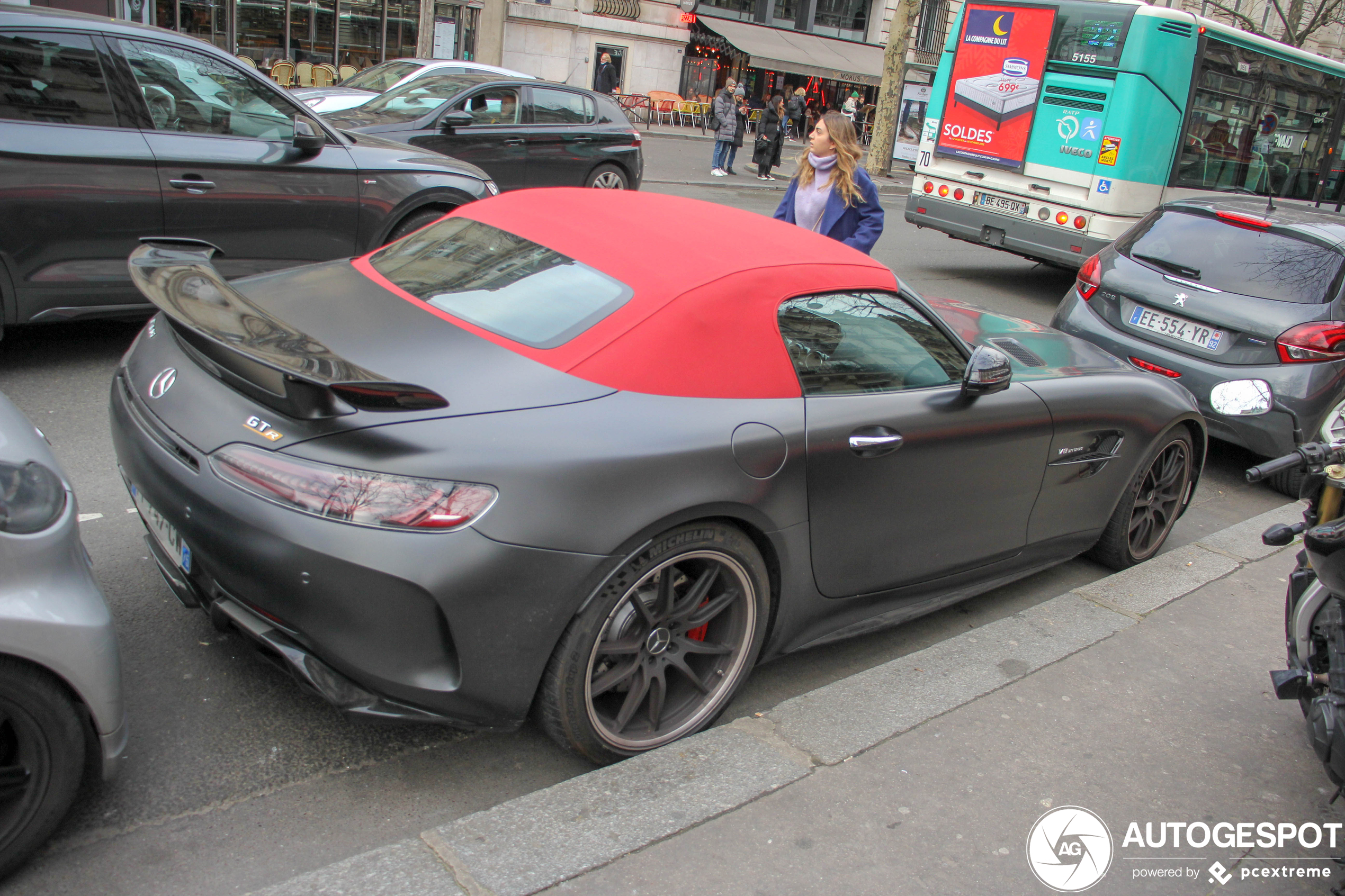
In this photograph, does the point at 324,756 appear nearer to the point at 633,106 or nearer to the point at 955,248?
the point at 955,248

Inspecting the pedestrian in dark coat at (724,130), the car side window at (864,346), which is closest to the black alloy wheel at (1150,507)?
the car side window at (864,346)

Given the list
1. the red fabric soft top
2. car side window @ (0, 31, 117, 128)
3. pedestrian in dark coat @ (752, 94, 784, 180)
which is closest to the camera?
the red fabric soft top

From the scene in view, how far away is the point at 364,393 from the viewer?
2.52 metres

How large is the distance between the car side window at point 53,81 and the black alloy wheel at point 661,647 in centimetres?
427

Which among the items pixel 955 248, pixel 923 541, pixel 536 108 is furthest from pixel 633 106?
pixel 923 541

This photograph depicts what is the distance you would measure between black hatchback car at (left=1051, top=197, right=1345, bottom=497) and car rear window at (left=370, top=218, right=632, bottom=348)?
4309 mm

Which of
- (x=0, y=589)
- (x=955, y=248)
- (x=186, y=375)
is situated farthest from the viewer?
(x=955, y=248)

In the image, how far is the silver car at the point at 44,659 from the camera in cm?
215

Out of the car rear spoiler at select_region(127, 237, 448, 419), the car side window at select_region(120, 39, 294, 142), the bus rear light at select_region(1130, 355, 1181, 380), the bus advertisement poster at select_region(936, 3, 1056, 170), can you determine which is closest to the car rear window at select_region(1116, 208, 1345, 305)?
the bus rear light at select_region(1130, 355, 1181, 380)

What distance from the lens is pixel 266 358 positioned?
2.46m

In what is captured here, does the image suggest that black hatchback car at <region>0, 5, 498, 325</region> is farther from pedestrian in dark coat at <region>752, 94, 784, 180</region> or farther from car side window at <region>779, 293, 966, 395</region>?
pedestrian in dark coat at <region>752, 94, 784, 180</region>

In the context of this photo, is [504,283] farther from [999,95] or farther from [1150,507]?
[999,95]

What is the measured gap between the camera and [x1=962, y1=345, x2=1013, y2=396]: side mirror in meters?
3.54

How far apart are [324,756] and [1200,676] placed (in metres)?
2.93
